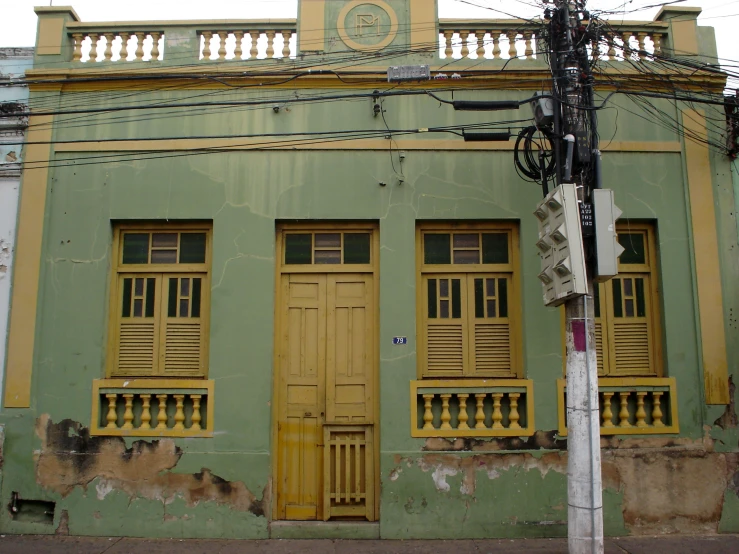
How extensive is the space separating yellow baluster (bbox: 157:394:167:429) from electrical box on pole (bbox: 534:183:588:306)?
4446 millimetres

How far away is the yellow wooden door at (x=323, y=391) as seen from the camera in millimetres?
7266

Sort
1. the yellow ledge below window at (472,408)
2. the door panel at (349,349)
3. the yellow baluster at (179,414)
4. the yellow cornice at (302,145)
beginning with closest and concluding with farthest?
the yellow ledge below window at (472,408)
the yellow baluster at (179,414)
the door panel at (349,349)
the yellow cornice at (302,145)

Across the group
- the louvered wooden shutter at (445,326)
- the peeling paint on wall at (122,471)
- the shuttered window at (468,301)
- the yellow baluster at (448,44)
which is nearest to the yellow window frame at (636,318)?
the shuttered window at (468,301)

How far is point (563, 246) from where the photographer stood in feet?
18.6

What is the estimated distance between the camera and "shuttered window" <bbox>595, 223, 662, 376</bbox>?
7.49 meters

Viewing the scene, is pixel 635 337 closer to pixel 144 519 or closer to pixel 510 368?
pixel 510 368

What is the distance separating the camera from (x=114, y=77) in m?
7.75

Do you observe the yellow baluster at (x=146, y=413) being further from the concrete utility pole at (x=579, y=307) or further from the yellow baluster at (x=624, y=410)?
the yellow baluster at (x=624, y=410)

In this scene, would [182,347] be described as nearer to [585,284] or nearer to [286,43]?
[286,43]

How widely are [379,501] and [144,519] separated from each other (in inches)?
→ 104

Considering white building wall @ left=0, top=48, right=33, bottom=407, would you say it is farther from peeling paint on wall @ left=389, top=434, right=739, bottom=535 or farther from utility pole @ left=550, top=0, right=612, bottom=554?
utility pole @ left=550, top=0, right=612, bottom=554

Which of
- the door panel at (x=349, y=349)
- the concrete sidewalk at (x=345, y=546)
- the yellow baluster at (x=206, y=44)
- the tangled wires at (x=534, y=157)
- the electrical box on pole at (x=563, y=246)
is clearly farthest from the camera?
the yellow baluster at (x=206, y=44)

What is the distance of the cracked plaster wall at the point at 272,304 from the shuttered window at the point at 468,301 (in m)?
0.27

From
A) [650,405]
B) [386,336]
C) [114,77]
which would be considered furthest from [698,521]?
[114,77]
